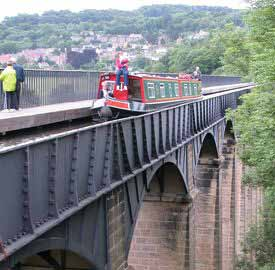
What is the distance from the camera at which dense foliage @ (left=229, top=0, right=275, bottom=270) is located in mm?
18969

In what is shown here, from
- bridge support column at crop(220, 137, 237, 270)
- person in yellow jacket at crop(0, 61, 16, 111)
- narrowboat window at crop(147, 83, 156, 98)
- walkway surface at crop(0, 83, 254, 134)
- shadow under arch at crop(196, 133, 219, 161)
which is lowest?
bridge support column at crop(220, 137, 237, 270)

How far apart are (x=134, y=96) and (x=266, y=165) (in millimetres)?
5075

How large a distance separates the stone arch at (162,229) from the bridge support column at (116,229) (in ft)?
33.3

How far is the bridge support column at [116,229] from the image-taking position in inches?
432

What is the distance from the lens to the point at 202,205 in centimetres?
3303

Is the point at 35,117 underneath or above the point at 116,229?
above

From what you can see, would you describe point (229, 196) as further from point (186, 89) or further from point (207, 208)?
point (186, 89)

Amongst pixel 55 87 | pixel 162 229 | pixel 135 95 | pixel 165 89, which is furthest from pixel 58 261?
pixel 162 229

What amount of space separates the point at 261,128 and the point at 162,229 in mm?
6744

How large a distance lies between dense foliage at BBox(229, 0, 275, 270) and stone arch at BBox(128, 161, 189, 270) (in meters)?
3.10

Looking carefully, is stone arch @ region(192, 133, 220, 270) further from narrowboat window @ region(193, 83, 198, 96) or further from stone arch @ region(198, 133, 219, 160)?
narrowboat window @ region(193, 83, 198, 96)

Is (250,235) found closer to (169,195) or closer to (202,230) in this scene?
(202,230)

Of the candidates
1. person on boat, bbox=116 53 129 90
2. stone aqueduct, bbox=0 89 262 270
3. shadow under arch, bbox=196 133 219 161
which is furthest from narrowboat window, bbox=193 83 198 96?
person on boat, bbox=116 53 129 90

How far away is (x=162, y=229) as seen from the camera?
2342 cm
